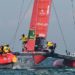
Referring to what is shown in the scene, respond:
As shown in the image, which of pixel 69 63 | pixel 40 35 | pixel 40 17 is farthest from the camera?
pixel 40 17

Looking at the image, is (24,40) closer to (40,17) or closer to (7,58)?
(40,17)

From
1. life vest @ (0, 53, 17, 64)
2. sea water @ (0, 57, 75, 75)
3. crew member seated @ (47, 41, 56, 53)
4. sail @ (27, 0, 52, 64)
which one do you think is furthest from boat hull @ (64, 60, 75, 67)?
life vest @ (0, 53, 17, 64)

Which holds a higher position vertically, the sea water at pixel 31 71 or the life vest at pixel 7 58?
the life vest at pixel 7 58

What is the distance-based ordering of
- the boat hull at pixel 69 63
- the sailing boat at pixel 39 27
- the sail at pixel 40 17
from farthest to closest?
the sail at pixel 40 17
the sailing boat at pixel 39 27
the boat hull at pixel 69 63

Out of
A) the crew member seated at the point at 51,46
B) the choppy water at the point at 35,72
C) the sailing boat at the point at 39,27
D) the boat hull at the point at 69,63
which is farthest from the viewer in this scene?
the sailing boat at the point at 39,27

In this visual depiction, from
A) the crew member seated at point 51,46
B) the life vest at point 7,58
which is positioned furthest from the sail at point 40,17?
the life vest at point 7,58

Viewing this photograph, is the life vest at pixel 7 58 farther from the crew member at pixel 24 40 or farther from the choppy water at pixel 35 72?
the crew member at pixel 24 40

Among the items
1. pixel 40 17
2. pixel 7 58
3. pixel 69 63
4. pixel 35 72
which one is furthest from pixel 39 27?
pixel 35 72

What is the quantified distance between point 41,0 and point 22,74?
1367 cm

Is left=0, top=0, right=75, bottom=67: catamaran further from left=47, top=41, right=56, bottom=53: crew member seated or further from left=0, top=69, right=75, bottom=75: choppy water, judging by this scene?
left=0, top=69, right=75, bottom=75: choppy water

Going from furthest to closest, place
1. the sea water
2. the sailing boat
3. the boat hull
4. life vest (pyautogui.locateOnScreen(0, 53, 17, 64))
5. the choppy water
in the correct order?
1. the sailing boat
2. the boat hull
3. life vest (pyautogui.locateOnScreen(0, 53, 17, 64))
4. the sea water
5. the choppy water

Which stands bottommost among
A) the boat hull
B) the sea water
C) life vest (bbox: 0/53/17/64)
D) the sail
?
the sea water

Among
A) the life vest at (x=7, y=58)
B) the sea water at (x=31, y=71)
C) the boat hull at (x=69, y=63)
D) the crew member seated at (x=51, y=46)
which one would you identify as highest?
the crew member seated at (x=51, y=46)

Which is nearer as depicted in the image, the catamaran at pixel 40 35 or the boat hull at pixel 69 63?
the catamaran at pixel 40 35
